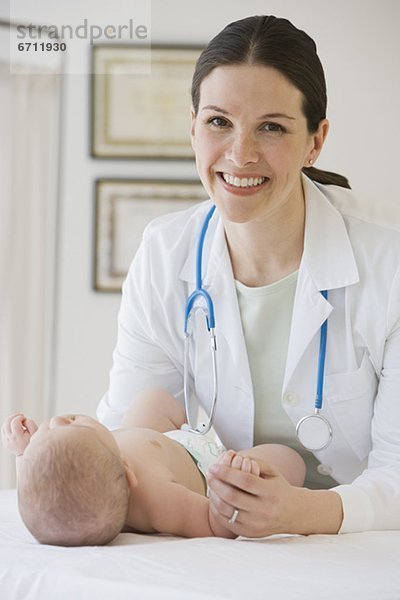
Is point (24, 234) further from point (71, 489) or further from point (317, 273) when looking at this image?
point (71, 489)

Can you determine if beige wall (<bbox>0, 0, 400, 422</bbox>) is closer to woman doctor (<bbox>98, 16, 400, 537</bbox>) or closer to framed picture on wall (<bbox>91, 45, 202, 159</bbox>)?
framed picture on wall (<bbox>91, 45, 202, 159</bbox>)

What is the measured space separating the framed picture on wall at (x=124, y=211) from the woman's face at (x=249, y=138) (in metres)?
2.35

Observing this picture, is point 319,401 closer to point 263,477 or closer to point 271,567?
point 263,477

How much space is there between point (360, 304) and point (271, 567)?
2.31 ft

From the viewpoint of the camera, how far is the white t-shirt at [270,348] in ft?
6.48

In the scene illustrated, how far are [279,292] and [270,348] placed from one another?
12cm

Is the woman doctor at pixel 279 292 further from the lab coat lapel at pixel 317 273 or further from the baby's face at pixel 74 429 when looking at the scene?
the baby's face at pixel 74 429

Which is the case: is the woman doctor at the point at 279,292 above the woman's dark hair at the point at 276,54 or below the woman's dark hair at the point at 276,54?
below

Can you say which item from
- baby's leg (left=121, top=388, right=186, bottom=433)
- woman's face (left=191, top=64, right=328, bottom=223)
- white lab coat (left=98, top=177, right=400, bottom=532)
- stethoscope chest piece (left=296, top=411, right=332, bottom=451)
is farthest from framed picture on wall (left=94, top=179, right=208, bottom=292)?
stethoscope chest piece (left=296, top=411, right=332, bottom=451)

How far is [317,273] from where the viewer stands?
192cm

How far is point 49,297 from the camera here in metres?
4.26

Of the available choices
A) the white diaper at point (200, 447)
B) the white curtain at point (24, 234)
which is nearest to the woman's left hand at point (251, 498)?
the white diaper at point (200, 447)

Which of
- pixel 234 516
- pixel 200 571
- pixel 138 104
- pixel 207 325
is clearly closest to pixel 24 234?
pixel 138 104

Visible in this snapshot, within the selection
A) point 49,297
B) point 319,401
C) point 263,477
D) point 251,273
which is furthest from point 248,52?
point 49,297
